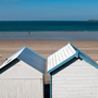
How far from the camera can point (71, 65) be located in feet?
25.6

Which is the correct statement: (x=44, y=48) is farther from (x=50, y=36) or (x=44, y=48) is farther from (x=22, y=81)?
(x=22, y=81)

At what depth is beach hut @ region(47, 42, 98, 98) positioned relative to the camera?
7.80 metres

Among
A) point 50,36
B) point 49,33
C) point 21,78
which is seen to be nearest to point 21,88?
point 21,78

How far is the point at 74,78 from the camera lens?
311 inches

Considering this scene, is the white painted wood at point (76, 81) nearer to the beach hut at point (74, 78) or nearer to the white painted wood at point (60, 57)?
the beach hut at point (74, 78)

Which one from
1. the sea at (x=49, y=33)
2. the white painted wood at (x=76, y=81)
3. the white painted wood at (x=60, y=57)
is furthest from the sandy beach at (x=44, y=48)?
the white painted wood at (x=76, y=81)

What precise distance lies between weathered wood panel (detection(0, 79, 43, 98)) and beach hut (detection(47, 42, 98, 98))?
0.61m

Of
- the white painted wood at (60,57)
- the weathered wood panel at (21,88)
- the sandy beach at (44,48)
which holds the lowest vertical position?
the weathered wood panel at (21,88)

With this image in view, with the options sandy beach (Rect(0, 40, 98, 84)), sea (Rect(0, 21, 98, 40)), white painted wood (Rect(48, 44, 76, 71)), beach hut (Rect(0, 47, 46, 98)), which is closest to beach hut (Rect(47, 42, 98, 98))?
white painted wood (Rect(48, 44, 76, 71))

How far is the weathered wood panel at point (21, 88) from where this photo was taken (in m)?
7.75

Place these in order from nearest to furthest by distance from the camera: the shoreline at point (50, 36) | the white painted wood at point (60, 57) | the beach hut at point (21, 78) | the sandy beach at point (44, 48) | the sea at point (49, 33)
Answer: the beach hut at point (21, 78) → the white painted wood at point (60, 57) → the sandy beach at point (44, 48) → the shoreline at point (50, 36) → the sea at point (49, 33)

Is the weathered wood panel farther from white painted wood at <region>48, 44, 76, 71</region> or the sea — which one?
the sea

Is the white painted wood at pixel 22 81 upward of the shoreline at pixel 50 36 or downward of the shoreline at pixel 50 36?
downward

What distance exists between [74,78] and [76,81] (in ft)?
0.50
